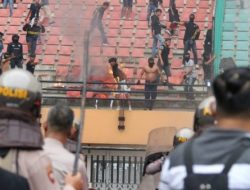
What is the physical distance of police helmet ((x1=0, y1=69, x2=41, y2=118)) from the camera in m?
3.50

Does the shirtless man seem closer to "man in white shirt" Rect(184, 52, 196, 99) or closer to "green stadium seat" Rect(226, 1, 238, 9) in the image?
"man in white shirt" Rect(184, 52, 196, 99)

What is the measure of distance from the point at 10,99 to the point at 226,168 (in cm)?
106

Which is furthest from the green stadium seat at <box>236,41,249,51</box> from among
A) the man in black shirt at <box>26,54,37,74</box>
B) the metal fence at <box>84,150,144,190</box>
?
the metal fence at <box>84,150,144,190</box>

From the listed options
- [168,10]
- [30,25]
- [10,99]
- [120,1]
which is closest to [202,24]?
[168,10]

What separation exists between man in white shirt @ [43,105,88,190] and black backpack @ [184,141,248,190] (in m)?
1.29

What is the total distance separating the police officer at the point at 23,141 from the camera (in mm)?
3395

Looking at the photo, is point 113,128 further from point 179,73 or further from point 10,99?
point 10,99

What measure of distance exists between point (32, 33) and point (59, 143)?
15.1 m

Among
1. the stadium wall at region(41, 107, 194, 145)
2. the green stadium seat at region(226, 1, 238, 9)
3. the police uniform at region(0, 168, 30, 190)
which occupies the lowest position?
the stadium wall at region(41, 107, 194, 145)

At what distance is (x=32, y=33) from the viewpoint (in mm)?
19203

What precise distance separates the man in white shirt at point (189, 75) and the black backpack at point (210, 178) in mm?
12371

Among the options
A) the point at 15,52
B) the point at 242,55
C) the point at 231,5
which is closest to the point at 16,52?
the point at 15,52

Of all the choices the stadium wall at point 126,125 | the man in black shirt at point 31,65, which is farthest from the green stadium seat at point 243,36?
the man in black shirt at point 31,65

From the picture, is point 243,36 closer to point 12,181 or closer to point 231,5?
point 231,5
